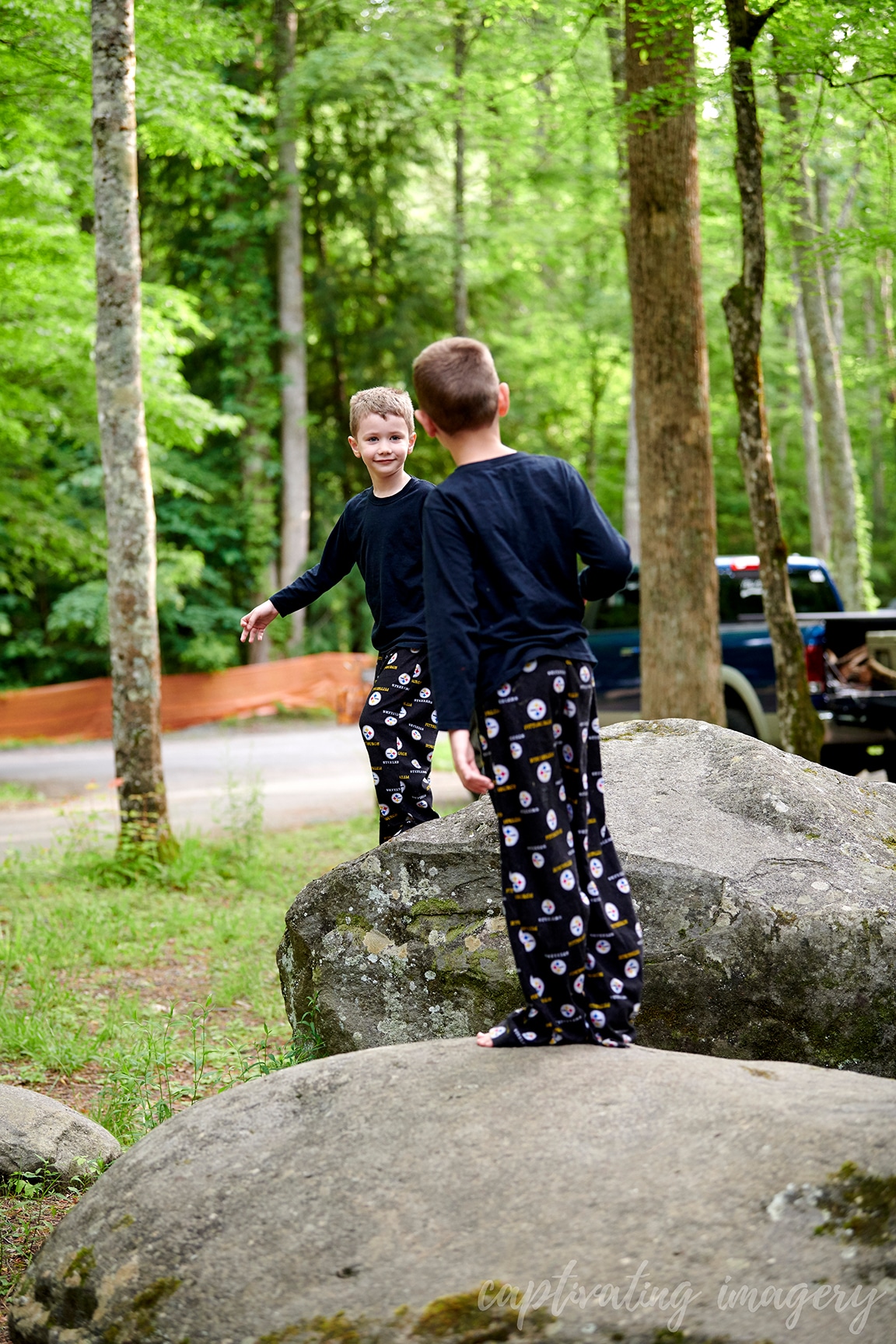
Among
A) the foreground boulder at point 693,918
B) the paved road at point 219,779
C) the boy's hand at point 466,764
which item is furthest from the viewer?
the paved road at point 219,779

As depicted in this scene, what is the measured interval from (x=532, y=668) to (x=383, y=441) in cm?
147

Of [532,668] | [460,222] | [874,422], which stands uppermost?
[460,222]

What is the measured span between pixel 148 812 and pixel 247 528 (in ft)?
55.4

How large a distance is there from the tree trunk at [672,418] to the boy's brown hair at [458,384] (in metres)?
5.58

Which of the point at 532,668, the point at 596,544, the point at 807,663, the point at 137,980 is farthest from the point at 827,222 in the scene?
the point at 532,668

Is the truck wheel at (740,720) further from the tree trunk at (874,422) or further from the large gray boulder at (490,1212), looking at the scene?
the tree trunk at (874,422)

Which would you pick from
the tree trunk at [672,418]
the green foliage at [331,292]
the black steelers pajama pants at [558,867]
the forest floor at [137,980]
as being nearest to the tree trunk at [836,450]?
the green foliage at [331,292]

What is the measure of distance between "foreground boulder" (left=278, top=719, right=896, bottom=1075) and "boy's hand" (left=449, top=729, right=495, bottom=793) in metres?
1.37

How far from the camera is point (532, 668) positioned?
3.00 m

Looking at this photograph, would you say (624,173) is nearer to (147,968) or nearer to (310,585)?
(147,968)

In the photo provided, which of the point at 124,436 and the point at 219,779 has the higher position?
the point at 124,436

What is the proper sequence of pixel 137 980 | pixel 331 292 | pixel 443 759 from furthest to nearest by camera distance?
1. pixel 331 292
2. pixel 443 759
3. pixel 137 980

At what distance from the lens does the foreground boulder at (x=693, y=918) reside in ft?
12.7

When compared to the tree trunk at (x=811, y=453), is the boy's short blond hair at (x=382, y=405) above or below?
below
